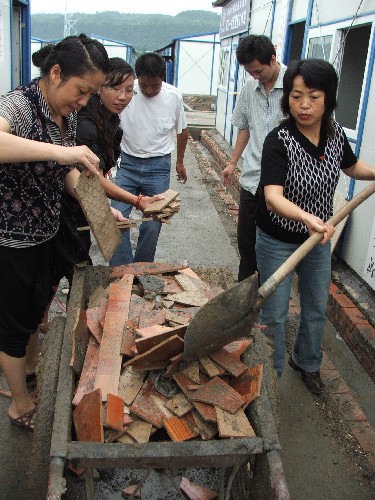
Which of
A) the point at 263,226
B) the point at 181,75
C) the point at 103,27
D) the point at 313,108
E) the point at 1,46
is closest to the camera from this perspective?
the point at 313,108

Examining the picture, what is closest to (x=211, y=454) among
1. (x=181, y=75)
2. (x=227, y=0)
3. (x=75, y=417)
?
(x=75, y=417)

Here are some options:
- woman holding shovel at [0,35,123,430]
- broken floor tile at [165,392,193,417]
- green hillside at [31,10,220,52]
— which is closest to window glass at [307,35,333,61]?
woman holding shovel at [0,35,123,430]

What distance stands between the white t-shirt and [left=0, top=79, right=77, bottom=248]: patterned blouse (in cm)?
176

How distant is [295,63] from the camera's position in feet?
8.70

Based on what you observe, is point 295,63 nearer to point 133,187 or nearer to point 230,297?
point 230,297

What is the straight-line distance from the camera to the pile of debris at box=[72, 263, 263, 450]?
6.36 feet

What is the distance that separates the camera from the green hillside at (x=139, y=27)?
9631 centimetres

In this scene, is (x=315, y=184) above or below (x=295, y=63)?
below

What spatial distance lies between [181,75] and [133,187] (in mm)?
26373

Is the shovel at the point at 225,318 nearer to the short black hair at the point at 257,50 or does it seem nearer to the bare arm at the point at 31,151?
the bare arm at the point at 31,151

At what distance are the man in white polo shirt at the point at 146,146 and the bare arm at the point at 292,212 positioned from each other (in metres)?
1.83

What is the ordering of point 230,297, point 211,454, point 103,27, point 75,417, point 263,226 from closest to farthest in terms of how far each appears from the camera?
point 211,454, point 75,417, point 230,297, point 263,226, point 103,27

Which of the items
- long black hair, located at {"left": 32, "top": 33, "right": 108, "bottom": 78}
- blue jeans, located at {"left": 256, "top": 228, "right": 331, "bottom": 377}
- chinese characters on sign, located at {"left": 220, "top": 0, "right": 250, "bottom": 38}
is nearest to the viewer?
long black hair, located at {"left": 32, "top": 33, "right": 108, "bottom": 78}

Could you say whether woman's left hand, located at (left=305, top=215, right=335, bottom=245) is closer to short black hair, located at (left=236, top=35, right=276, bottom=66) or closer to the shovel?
the shovel
